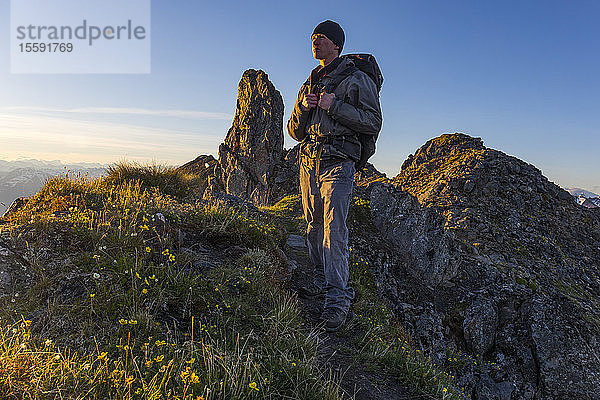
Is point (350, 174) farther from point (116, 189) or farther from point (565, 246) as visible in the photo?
point (565, 246)

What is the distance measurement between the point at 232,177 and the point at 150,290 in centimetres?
2909

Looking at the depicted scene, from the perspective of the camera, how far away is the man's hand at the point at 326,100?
471 cm

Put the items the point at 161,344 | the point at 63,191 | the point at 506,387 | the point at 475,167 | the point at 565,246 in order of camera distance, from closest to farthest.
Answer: the point at 161,344, the point at 63,191, the point at 506,387, the point at 565,246, the point at 475,167

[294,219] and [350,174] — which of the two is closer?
[350,174]

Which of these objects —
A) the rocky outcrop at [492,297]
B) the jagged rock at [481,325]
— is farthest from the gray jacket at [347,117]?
the jagged rock at [481,325]

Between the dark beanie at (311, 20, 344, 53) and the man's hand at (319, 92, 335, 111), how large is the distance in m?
0.87

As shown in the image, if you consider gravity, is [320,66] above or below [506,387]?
above

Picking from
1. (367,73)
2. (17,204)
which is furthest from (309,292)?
(17,204)

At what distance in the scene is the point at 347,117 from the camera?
182 inches

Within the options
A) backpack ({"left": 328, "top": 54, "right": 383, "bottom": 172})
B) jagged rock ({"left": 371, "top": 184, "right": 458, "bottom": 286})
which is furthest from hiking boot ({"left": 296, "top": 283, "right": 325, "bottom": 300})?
jagged rock ({"left": 371, "top": 184, "right": 458, "bottom": 286})

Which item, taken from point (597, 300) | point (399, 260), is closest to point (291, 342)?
point (399, 260)

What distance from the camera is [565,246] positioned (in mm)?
16094

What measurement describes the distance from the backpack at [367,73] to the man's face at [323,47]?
18cm

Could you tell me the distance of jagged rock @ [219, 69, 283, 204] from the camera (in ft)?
105
